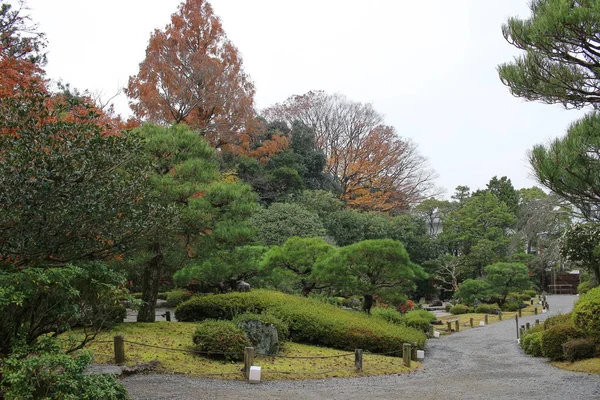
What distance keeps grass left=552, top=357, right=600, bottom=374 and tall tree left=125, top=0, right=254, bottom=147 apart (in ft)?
48.3

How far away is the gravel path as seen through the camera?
7.14m

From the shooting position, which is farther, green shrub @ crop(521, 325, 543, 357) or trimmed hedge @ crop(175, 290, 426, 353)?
green shrub @ crop(521, 325, 543, 357)

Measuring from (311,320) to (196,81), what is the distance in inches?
474

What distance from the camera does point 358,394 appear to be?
7.59m

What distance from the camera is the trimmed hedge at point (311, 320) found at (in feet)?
Result: 39.2

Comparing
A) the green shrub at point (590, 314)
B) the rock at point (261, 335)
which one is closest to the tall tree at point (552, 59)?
the green shrub at point (590, 314)

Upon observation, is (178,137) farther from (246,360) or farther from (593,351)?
(593,351)

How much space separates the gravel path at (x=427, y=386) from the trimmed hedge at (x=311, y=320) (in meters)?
1.25

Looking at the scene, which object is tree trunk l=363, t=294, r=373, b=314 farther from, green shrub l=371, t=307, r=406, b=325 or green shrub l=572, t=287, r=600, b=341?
green shrub l=572, t=287, r=600, b=341

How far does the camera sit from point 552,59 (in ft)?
26.3

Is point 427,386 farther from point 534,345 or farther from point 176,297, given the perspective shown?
point 176,297

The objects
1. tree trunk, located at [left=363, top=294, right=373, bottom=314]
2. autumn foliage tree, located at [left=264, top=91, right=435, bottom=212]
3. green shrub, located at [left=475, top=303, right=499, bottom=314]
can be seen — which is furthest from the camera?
autumn foliage tree, located at [left=264, top=91, right=435, bottom=212]

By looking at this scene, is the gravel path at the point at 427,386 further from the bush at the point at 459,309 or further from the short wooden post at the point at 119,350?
the bush at the point at 459,309

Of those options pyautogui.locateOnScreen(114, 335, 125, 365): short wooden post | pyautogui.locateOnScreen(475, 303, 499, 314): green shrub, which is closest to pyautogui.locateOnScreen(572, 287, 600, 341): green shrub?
pyautogui.locateOnScreen(114, 335, 125, 365): short wooden post
